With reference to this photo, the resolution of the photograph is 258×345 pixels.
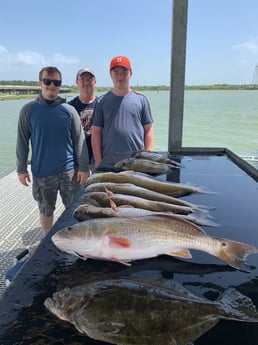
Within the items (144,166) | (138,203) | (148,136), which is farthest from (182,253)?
(148,136)

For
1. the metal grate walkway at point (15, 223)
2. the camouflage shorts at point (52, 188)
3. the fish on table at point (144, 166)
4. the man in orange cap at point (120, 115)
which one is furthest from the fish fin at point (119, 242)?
the man in orange cap at point (120, 115)

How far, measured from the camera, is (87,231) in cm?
150

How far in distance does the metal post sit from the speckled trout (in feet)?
9.41

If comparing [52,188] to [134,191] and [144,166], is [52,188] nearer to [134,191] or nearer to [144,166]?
[144,166]

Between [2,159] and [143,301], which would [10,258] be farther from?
[2,159]

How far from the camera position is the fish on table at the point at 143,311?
1.04 metres

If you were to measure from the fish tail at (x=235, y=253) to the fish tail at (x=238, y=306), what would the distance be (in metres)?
0.21

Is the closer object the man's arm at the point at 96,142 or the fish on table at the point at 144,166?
the fish on table at the point at 144,166

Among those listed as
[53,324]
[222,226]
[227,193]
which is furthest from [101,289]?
[227,193]

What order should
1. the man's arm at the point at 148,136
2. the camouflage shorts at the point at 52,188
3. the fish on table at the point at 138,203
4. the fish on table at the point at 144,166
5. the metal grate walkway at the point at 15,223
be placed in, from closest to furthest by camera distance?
the fish on table at the point at 138,203 < the fish on table at the point at 144,166 < the camouflage shorts at the point at 52,188 < the metal grate walkway at the point at 15,223 < the man's arm at the point at 148,136

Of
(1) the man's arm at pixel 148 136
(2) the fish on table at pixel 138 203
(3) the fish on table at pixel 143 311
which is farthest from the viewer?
(1) the man's arm at pixel 148 136

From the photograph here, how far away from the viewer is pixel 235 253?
1462mm

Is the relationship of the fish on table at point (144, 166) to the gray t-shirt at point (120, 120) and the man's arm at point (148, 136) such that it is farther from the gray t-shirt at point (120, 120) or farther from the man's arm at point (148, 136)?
the man's arm at point (148, 136)

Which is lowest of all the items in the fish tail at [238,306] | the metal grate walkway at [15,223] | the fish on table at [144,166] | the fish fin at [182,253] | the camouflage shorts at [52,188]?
the metal grate walkway at [15,223]
